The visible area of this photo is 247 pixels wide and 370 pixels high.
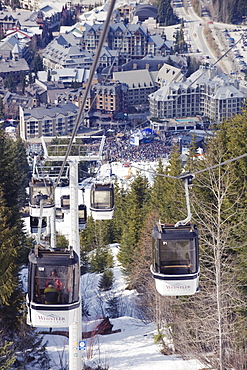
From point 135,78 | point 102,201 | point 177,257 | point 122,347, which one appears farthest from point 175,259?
point 135,78

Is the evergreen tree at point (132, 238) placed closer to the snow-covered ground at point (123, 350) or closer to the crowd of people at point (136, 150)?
the snow-covered ground at point (123, 350)

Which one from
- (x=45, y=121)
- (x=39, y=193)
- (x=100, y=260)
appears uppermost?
(x=39, y=193)

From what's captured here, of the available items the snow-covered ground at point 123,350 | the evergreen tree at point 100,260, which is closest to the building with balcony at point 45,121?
the evergreen tree at point 100,260

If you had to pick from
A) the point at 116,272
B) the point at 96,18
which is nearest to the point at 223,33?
the point at 96,18

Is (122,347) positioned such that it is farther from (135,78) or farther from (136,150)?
(135,78)

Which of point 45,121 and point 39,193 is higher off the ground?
point 39,193

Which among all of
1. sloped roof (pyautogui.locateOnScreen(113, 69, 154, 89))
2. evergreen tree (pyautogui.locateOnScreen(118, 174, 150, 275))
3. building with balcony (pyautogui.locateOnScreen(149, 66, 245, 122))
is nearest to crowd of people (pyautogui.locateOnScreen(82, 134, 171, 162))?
building with balcony (pyautogui.locateOnScreen(149, 66, 245, 122))
